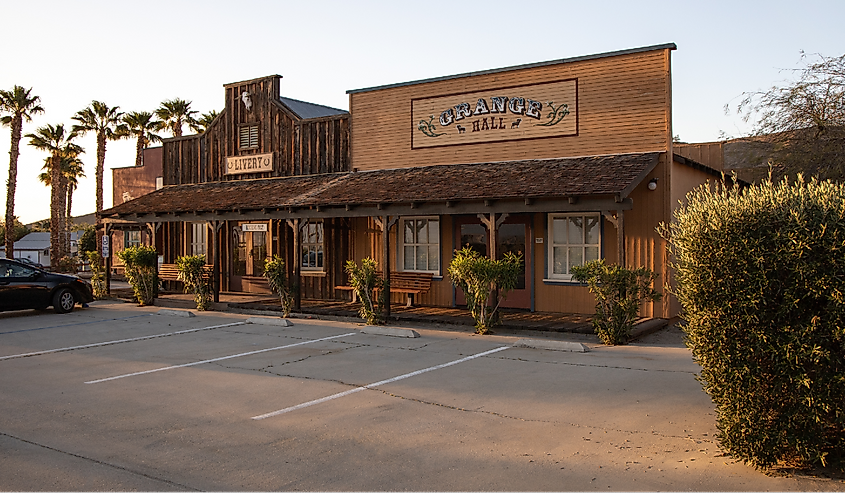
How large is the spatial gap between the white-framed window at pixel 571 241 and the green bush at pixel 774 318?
9344 mm

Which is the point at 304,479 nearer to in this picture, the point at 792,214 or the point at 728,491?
the point at 728,491

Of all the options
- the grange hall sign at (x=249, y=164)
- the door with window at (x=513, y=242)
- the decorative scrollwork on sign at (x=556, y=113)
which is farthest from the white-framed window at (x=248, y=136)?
Result: the decorative scrollwork on sign at (x=556, y=113)

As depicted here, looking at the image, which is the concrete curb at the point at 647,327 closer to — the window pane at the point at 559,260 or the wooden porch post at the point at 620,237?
the wooden porch post at the point at 620,237

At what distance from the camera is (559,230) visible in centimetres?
1497

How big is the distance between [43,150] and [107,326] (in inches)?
1199

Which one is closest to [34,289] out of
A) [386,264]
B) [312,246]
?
[312,246]

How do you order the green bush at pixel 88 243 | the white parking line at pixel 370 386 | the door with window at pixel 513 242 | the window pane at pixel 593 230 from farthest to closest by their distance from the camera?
1. the green bush at pixel 88 243
2. the door with window at pixel 513 242
3. the window pane at pixel 593 230
4. the white parking line at pixel 370 386

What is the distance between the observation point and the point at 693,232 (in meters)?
5.28

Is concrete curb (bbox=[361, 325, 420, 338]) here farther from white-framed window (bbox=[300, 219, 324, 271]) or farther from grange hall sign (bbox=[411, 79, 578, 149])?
white-framed window (bbox=[300, 219, 324, 271])

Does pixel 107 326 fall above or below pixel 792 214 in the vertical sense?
below

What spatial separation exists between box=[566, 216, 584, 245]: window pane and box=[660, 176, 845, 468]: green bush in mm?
9484

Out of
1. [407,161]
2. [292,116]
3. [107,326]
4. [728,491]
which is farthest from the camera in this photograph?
[292,116]

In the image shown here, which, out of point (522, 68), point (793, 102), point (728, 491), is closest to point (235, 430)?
point (728, 491)

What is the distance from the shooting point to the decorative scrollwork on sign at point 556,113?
1481cm
